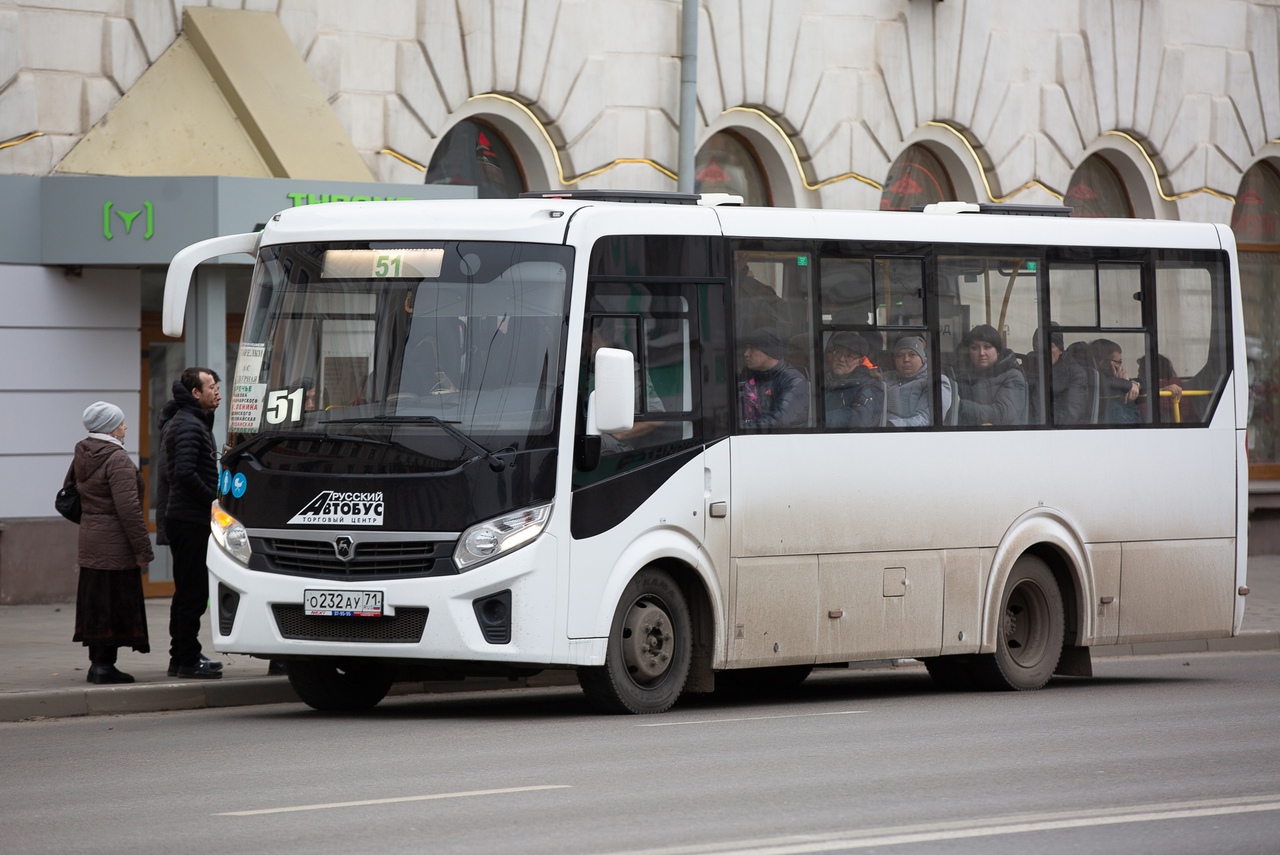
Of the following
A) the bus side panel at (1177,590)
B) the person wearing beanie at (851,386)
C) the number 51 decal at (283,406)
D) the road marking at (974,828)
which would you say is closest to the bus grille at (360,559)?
the number 51 decal at (283,406)

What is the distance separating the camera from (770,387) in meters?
12.3

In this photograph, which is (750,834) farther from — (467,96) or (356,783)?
(467,96)

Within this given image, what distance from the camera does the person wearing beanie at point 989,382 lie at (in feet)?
43.6

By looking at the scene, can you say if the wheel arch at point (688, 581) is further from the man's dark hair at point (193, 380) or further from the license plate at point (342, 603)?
the man's dark hair at point (193, 380)

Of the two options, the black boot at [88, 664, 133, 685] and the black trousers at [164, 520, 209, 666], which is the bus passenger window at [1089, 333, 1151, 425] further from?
the black boot at [88, 664, 133, 685]

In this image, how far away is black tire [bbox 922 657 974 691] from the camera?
554 inches

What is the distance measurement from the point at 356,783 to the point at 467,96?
13.0 m

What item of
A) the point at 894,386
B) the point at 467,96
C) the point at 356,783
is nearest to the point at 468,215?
the point at 894,386

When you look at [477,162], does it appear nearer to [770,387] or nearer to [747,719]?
[770,387]

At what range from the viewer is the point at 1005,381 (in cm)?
1352

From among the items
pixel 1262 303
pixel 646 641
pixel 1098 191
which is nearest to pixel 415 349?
pixel 646 641

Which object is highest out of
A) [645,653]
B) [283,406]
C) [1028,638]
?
[283,406]

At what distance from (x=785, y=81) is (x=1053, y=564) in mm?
10755

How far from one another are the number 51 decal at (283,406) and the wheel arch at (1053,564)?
14.8 ft
